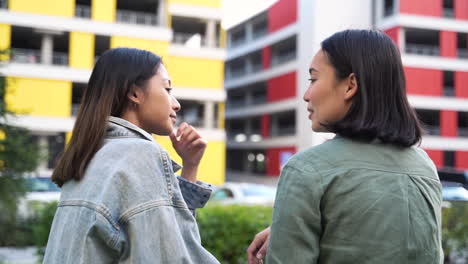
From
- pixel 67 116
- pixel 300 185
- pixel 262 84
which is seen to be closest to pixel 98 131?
pixel 300 185

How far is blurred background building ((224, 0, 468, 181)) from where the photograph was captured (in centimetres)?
2444

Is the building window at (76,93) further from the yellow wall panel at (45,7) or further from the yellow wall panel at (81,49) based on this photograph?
the yellow wall panel at (45,7)

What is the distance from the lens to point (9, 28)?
65.2 feet

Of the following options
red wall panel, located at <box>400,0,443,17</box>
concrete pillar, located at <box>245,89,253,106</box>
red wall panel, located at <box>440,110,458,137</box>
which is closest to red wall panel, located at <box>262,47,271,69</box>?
concrete pillar, located at <box>245,89,253,106</box>

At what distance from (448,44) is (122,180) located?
26975mm

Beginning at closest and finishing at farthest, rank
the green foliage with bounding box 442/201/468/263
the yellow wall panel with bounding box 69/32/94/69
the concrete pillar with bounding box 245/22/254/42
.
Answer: the green foliage with bounding box 442/201/468/263, the yellow wall panel with bounding box 69/32/94/69, the concrete pillar with bounding box 245/22/254/42

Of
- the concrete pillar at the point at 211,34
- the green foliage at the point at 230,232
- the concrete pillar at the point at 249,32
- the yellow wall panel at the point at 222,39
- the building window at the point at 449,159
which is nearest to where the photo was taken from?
the green foliage at the point at 230,232

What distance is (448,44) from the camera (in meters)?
25.2

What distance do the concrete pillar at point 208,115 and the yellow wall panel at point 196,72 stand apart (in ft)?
2.84

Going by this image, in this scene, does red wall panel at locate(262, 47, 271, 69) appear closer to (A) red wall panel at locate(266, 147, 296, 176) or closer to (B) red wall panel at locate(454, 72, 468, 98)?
(A) red wall panel at locate(266, 147, 296, 176)

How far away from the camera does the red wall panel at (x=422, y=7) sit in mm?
24250

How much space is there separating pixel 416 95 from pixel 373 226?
2481 centimetres

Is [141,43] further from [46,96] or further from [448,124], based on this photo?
[448,124]

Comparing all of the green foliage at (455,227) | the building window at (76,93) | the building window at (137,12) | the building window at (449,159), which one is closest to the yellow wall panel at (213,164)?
the building window at (76,93)
